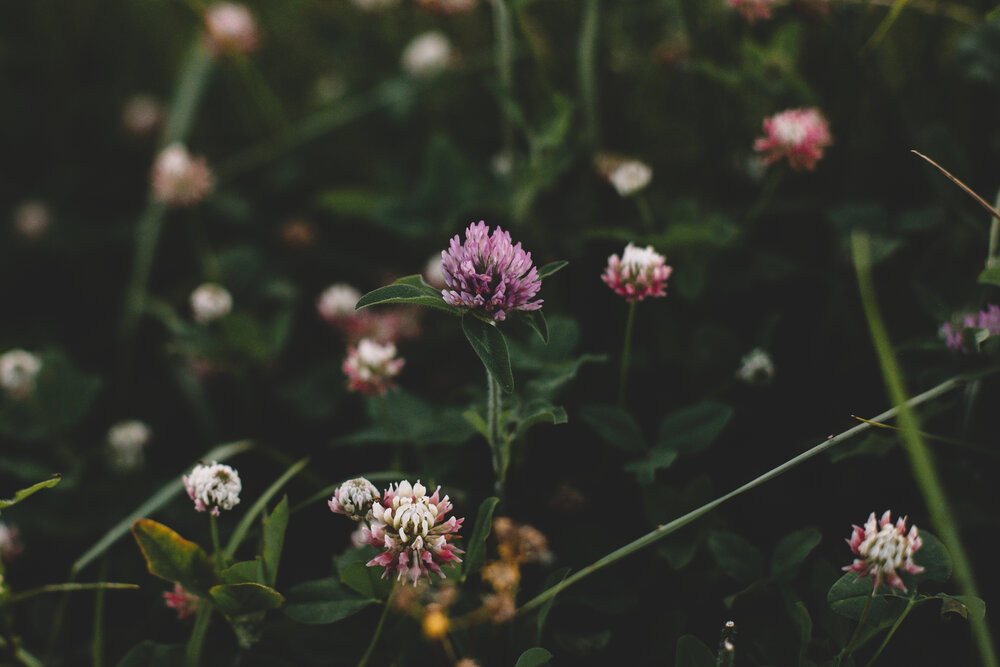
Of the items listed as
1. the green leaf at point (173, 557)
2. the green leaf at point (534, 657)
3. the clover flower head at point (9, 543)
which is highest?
the clover flower head at point (9, 543)

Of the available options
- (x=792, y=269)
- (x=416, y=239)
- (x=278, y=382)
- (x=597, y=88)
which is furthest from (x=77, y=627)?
(x=597, y=88)

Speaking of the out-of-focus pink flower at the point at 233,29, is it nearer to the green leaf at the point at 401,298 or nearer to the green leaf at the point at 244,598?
the green leaf at the point at 401,298

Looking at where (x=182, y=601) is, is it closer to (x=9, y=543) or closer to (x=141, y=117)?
(x=9, y=543)

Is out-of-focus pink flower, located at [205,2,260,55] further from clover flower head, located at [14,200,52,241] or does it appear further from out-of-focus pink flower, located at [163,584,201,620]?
out-of-focus pink flower, located at [163,584,201,620]

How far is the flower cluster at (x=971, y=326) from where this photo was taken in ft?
3.95

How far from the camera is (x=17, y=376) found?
1.71m

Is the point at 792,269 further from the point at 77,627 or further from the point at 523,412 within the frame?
the point at 77,627

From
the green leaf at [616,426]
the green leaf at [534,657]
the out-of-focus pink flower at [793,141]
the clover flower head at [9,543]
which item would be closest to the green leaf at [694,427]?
the green leaf at [616,426]

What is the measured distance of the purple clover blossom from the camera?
1.04 meters

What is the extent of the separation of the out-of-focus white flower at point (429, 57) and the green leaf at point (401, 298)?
1.53m

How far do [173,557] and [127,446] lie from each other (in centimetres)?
71

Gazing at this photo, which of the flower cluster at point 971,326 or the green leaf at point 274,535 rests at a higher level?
the flower cluster at point 971,326

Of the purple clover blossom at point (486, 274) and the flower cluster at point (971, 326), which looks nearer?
the purple clover blossom at point (486, 274)

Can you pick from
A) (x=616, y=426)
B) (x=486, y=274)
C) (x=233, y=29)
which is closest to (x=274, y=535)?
(x=486, y=274)
